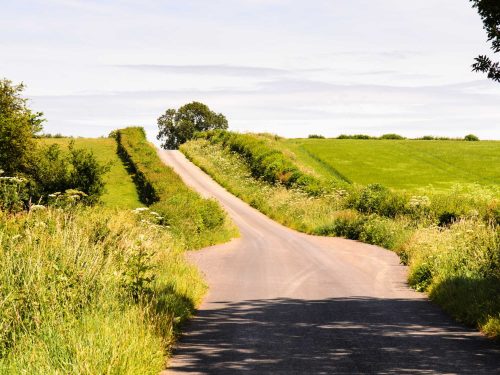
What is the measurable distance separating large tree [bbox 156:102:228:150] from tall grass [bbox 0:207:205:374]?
4182 inches

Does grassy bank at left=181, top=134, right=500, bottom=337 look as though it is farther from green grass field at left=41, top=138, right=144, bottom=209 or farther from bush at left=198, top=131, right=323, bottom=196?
green grass field at left=41, top=138, right=144, bottom=209

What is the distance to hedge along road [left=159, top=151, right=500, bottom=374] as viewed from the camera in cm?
841

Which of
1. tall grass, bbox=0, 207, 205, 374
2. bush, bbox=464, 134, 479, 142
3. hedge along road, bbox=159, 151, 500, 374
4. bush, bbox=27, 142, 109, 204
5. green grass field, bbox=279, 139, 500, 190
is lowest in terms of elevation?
hedge along road, bbox=159, 151, 500, 374

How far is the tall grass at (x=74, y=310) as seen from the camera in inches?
278

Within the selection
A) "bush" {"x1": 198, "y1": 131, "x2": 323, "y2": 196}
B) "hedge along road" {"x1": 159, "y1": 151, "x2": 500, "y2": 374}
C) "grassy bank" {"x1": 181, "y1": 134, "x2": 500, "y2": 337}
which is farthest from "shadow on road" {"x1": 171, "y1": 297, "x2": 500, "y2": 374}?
"bush" {"x1": 198, "y1": 131, "x2": 323, "y2": 196}

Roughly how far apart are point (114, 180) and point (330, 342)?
4415 cm

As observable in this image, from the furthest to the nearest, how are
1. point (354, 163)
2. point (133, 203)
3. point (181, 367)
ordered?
point (354, 163), point (133, 203), point (181, 367)

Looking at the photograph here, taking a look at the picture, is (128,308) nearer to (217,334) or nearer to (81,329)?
(81,329)

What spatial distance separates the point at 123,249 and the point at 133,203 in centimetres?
3204

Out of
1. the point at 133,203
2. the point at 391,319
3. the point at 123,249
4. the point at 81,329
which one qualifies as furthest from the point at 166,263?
the point at 133,203

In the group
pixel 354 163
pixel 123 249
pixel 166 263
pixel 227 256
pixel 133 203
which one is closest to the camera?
pixel 123 249

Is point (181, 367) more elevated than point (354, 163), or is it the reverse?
point (354, 163)

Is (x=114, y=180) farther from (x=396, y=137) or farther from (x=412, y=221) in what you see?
(x=396, y=137)

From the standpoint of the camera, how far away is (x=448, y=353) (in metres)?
9.08
